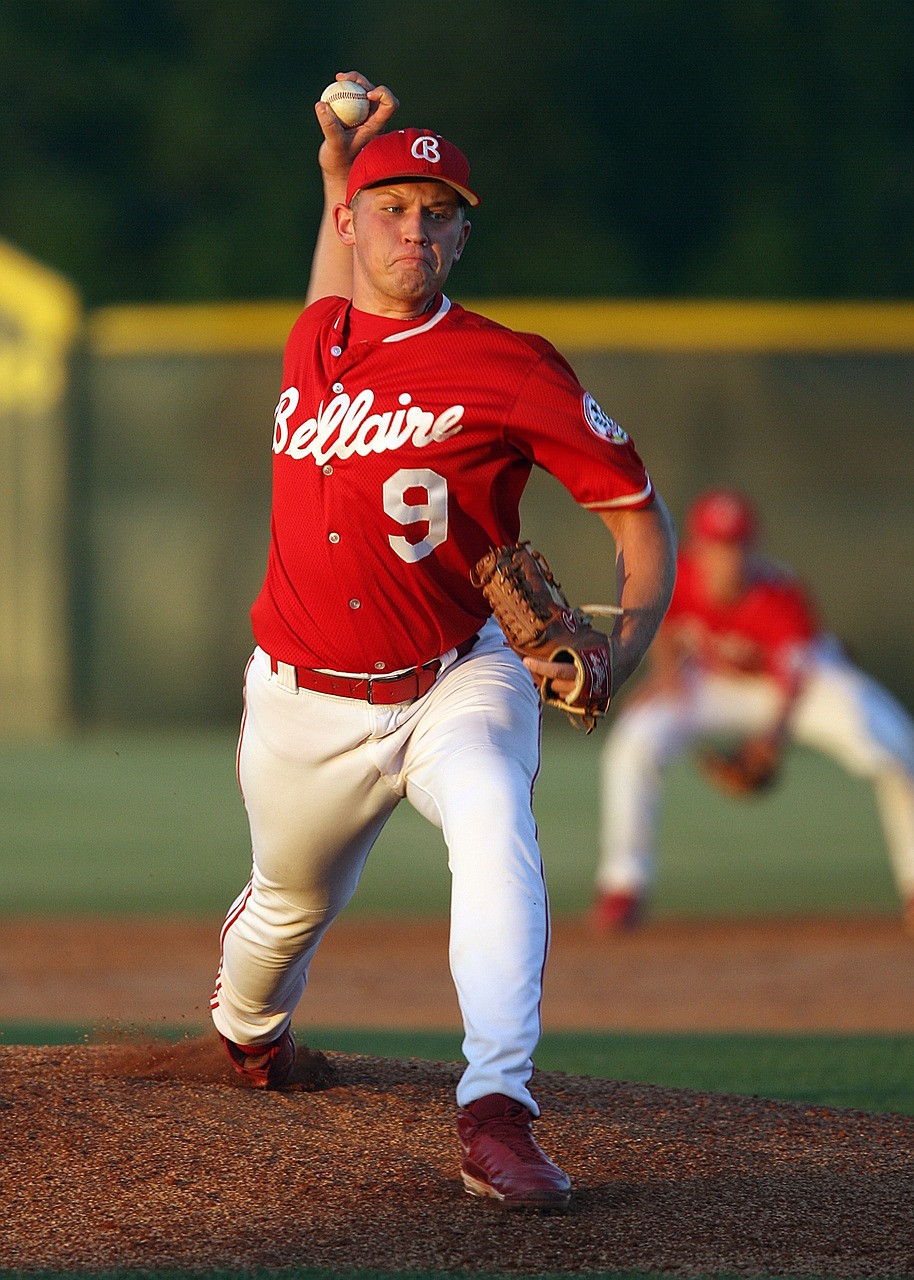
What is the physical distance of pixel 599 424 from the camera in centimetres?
321

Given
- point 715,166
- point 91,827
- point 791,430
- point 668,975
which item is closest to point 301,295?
point 715,166

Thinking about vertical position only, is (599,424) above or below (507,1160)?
above

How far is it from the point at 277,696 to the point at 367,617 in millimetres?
235

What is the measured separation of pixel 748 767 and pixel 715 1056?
2.84m

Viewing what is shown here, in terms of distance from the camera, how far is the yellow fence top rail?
42.6 feet

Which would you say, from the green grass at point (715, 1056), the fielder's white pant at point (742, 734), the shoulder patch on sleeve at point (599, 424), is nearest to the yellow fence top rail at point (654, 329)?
the fielder's white pant at point (742, 734)

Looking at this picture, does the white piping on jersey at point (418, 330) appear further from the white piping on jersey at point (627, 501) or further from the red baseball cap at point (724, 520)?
the red baseball cap at point (724, 520)

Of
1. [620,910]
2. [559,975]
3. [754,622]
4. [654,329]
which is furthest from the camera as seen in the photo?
[654,329]

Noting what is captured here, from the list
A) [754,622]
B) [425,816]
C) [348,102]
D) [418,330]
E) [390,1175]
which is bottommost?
[390,1175]

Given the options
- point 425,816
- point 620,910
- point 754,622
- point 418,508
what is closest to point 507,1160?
point 425,816

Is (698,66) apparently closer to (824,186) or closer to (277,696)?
(824,186)

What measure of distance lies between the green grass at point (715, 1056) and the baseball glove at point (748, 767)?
7.42ft

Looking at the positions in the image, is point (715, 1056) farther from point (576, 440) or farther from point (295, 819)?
point (576, 440)

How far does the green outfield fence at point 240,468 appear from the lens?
41.9 feet
